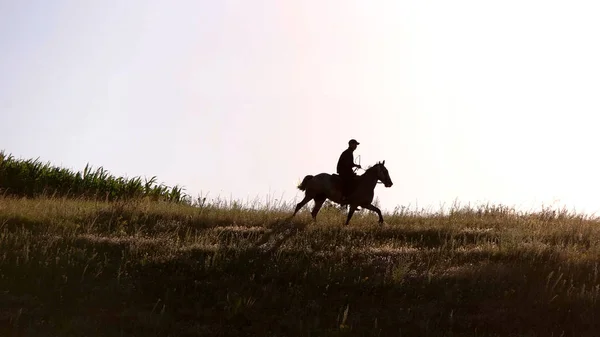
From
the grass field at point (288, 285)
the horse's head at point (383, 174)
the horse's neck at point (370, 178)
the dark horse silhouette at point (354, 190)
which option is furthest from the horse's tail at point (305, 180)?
the grass field at point (288, 285)

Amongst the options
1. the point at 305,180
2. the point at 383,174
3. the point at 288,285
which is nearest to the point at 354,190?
the point at 383,174

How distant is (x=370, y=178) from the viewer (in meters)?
21.2

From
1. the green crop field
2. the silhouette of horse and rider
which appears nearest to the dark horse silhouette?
the silhouette of horse and rider

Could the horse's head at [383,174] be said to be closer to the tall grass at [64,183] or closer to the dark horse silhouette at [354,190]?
the dark horse silhouette at [354,190]

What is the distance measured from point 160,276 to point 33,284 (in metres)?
2.09

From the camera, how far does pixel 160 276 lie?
13.2 metres

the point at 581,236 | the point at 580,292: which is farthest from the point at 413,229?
the point at 580,292

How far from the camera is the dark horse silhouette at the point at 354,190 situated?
826 inches

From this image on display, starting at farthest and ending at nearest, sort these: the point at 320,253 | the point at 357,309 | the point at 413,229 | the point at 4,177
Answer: the point at 4,177 < the point at 413,229 < the point at 320,253 < the point at 357,309

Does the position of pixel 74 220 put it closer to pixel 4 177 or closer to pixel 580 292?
pixel 4 177

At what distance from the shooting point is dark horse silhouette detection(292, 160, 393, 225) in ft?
68.8

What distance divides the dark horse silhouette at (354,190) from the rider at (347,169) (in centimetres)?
12

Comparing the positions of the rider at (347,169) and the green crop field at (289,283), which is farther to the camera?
the rider at (347,169)

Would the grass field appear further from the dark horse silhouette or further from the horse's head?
the horse's head
